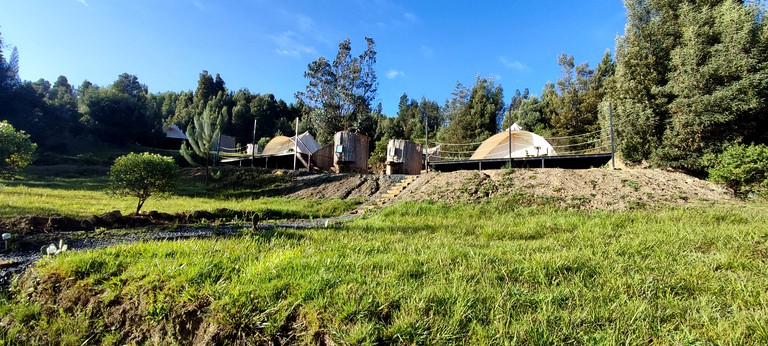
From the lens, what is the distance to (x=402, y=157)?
15.7 m

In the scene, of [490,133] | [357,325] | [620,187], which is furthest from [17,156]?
[490,133]

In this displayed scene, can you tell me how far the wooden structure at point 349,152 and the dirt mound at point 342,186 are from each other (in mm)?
2169

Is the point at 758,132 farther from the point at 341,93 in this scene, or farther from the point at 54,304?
the point at 341,93

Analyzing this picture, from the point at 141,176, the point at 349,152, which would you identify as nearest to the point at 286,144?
the point at 349,152

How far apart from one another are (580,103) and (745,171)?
2478 centimetres

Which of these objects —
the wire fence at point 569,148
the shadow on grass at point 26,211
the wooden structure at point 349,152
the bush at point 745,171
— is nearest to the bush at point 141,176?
the shadow on grass at point 26,211

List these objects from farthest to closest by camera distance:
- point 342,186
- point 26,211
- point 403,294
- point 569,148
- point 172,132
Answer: point 172,132 < point 569,148 < point 342,186 < point 26,211 < point 403,294

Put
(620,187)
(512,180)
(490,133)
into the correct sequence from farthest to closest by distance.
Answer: (490,133) < (512,180) < (620,187)

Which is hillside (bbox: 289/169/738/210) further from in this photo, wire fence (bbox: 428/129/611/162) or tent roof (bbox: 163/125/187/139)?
tent roof (bbox: 163/125/187/139)

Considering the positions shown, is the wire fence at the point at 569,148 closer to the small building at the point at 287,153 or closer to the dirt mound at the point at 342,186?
the dirt mound at the point at 342,186

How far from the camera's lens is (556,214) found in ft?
22.0

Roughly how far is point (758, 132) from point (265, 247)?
54.9ft

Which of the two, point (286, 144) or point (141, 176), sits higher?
point (286, 144)

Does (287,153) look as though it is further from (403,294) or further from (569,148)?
(403,294)
